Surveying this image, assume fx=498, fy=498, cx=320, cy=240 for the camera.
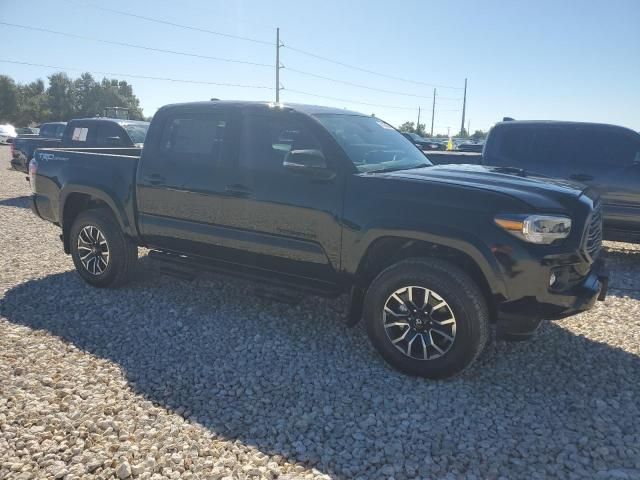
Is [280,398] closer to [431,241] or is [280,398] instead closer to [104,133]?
[431,241]

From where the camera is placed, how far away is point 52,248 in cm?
724

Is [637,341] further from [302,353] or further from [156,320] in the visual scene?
[156,320]

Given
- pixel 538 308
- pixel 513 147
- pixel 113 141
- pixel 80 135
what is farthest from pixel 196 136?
pixel 80 135

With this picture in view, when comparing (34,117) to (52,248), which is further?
(34,117)

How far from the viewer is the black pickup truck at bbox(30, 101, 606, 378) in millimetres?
3287

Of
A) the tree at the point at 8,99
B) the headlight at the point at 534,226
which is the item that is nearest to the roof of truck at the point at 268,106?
the headlight at the point at 534,226

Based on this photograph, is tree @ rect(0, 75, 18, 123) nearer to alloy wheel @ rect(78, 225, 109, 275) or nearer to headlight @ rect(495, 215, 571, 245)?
alloy wheel @ rect(78, 225, 109, 275)

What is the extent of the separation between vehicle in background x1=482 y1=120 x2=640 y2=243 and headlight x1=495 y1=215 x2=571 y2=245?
3.95 meters

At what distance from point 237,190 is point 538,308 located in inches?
100

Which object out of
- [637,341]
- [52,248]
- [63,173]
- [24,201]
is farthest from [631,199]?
[24,201]

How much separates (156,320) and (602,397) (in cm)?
365

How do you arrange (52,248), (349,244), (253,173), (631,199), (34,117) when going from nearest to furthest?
1. (349,244)
2. (253,173)
3. (631,199)
4. (52,248)
5. (34,117)

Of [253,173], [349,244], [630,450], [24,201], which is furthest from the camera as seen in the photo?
[24,201]

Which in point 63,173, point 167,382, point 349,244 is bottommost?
point 167,382
